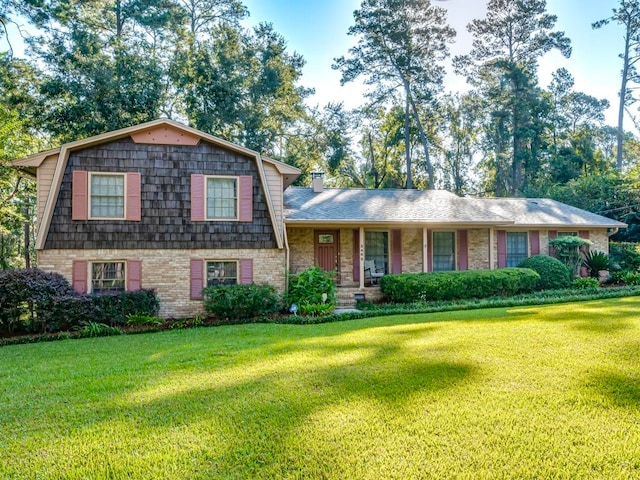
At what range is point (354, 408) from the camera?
3.39 meters

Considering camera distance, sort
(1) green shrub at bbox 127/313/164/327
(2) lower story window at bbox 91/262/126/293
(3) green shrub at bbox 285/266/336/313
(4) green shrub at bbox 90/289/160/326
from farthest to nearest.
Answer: (3) green shrub at bbox 285/266/336/313 → (2) lower story window at bbox 91/262/126/293 → (1) green shrub at bbox 127/313/164/327 → (4) green shrub at bbox 90/289/160/326

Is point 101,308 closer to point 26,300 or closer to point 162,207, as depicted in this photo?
point 26,300

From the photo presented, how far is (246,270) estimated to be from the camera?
11.0 m

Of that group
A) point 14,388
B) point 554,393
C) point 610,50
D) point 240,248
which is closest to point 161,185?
point 240,248

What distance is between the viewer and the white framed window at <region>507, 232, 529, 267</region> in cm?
1534

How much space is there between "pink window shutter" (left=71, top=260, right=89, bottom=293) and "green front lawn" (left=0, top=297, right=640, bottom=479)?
170 inches

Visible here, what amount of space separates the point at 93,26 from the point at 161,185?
51.6 feet

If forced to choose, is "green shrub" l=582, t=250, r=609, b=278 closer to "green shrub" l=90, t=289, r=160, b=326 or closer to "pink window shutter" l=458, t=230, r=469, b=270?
"pink window shutter" l=458, t=230, r=469, b=270

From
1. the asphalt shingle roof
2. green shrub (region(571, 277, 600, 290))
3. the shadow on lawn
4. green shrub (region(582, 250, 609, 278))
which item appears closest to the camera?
the shadow on lawn

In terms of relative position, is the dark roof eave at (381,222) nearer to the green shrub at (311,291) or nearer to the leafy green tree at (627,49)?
the green shrub at (311,291)

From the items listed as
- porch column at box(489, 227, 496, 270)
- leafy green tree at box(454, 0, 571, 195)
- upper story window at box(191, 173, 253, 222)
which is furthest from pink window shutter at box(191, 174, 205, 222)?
leafy green tree at box(454, 0, 571, 195)

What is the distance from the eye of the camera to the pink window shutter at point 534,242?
15375mm

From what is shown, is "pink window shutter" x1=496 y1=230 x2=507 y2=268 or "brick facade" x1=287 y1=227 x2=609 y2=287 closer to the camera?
"brick facade" x1=287 y1=227 x2=609 y2=287

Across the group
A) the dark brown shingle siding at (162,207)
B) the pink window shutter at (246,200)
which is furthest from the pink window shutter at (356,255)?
the pink window shutter at (246,200)
